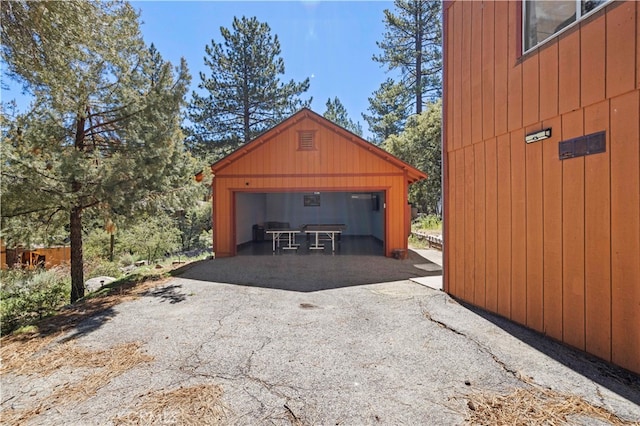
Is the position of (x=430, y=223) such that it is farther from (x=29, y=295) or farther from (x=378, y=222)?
(x=29, y=295)

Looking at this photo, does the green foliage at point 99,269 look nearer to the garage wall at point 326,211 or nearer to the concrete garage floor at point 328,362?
the concrete garage floor at point 328,362

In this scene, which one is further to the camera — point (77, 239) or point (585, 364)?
point (77, 239)

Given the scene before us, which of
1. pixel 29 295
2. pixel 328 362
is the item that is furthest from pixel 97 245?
pixel 328 362

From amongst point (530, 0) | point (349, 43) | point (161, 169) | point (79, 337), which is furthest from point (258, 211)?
point (349, 43)

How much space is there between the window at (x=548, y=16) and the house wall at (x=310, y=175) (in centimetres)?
607

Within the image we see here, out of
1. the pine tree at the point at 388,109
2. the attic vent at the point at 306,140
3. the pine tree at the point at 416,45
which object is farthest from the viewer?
the pine tree at the point at 388,109

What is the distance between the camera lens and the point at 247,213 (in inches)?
512

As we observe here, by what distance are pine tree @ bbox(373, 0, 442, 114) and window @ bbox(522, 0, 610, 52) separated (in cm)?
2248

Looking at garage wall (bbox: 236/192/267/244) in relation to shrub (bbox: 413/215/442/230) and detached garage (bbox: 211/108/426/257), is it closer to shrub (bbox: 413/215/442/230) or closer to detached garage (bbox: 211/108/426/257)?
detached garage (bbox: 211/108/426/257)

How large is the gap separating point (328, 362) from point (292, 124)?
8.58m

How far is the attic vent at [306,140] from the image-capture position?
10.2 metres

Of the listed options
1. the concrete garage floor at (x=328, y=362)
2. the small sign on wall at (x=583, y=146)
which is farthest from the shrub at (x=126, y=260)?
the small sign on wall at (x=583, y=146)

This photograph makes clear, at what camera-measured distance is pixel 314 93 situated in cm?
2308

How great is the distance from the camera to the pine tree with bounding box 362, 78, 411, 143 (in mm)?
26297
